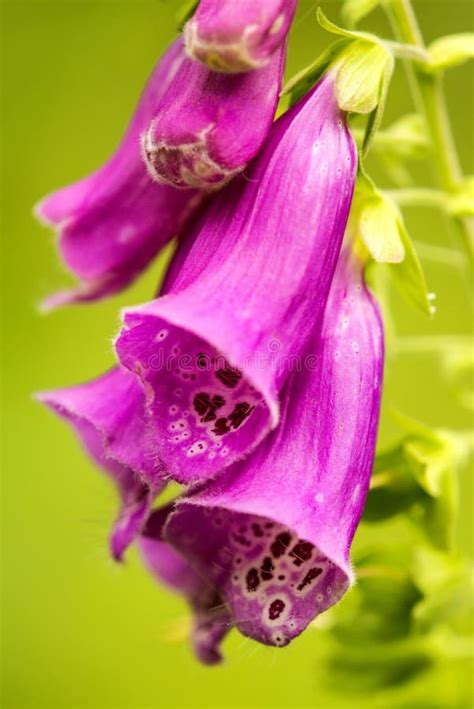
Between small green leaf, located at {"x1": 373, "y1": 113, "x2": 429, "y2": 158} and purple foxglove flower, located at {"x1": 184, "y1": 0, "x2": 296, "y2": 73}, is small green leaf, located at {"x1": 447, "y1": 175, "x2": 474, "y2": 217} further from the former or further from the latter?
purple foxglove flower, located at {"x1": 184, "y1": 0, "x2": 296, "y2": 73}

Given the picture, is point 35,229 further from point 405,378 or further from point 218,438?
point 218,438

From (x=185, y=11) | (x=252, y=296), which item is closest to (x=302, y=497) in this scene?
(x=252, y=296)

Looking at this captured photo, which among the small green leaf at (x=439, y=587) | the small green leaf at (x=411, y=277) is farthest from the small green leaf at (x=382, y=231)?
the small green leaf at (x=439, y=587)

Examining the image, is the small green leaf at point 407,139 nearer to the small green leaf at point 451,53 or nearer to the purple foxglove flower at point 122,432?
the small green leaf at point 451,53

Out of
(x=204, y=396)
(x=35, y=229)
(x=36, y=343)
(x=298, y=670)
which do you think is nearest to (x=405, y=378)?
(x=298, y=670)

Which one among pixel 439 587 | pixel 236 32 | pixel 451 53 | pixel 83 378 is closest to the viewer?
pixel 236 32

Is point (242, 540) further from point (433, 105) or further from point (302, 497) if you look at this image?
point (433, 105)

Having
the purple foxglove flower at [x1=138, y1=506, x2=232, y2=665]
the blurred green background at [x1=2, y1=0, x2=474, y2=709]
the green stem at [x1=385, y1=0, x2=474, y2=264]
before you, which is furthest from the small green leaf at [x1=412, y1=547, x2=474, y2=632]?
the blurred green background at [x1=2, y1=0, x2=474, y2=709]
